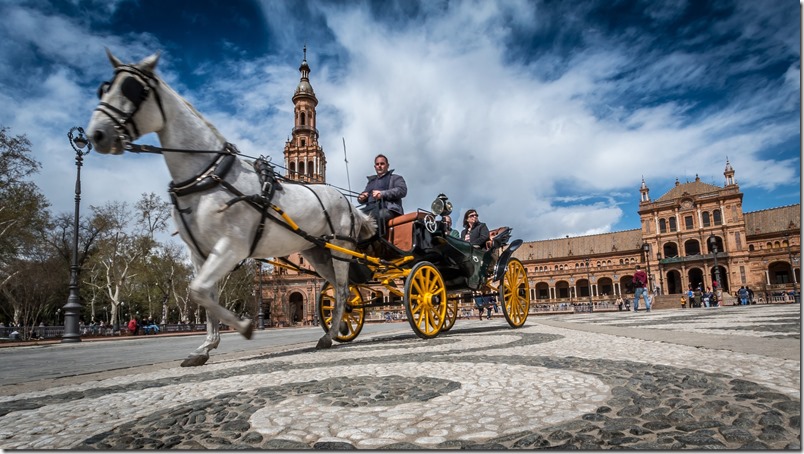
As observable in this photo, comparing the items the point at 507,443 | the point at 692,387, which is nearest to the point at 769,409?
the point at 692,387

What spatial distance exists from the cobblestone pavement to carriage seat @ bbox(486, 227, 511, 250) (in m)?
4.45

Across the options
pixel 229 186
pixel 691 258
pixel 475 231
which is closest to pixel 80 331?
pixel 475 231

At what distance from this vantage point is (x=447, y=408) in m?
1.82

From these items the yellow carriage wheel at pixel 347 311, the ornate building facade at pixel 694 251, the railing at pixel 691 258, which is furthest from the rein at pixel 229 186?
the railing at pixel 691 258

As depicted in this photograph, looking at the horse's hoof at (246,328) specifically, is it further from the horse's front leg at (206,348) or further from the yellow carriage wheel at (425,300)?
the yellow carriage wheel at (425,300)

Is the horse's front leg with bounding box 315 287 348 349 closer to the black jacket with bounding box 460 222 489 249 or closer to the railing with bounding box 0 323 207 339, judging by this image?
the black jacket with bounding box 460 222 489 249

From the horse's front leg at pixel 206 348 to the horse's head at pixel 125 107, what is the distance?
1.66 metres

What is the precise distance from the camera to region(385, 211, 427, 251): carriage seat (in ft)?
18.8

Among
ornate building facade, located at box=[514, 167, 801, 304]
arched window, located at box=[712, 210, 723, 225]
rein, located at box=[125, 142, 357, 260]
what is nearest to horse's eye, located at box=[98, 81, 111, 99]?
rein, located at box=[125, 142, 357, 260]

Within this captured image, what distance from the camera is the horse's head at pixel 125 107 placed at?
3.09m

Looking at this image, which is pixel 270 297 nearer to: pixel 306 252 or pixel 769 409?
pixel 306 252

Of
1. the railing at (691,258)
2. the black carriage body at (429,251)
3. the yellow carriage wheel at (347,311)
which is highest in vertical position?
the railing at (691,258)

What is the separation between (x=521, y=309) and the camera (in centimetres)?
836

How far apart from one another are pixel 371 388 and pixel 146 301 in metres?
54.9
